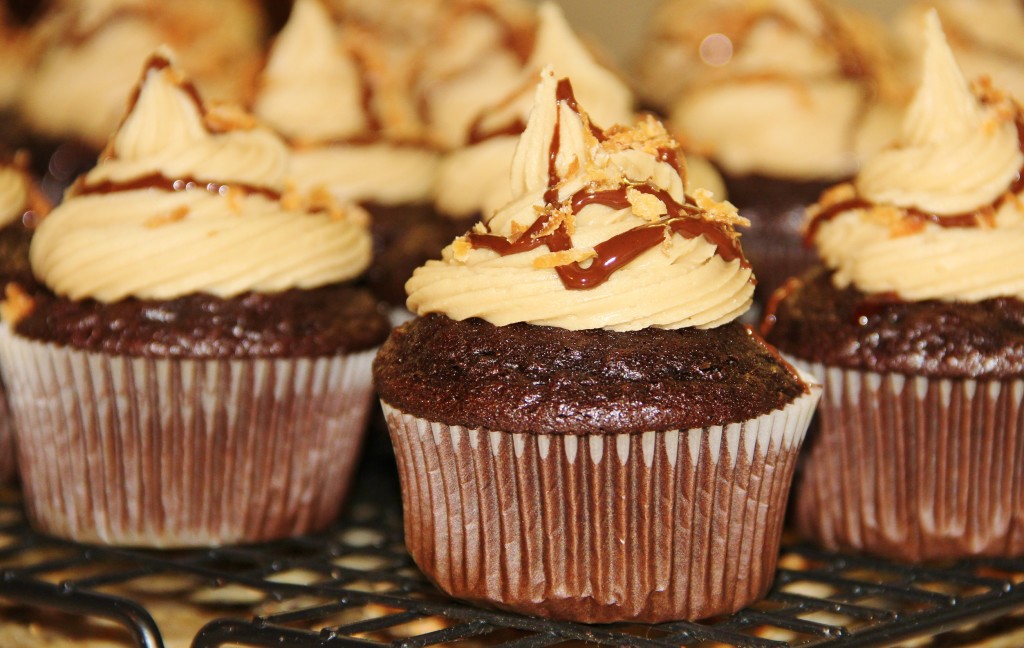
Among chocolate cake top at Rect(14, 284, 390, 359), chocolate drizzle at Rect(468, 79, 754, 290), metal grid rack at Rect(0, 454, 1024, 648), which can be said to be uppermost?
chocolate drizzle at Rect(468, 79, 754, 290)

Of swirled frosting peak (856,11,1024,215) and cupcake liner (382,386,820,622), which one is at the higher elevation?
swirled frosting peak (856,11,1024,215)

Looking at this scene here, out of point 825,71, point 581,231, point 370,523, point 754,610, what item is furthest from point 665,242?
point 825,71

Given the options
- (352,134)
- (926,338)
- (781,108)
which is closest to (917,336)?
(926,338)

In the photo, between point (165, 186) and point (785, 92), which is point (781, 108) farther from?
point (165, 186)

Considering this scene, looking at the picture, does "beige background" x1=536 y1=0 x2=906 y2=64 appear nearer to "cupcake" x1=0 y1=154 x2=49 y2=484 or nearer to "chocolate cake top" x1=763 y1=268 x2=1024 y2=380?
"cupcake" x1=0 y1=154 x2=49 y2=484

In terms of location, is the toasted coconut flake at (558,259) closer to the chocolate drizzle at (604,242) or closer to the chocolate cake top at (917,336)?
the chocolate drizzle at (604,242)

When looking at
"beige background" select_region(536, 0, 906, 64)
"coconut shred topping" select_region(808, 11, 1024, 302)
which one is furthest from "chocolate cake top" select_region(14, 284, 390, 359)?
"beige background" select_region(536, 0, 906, 64)

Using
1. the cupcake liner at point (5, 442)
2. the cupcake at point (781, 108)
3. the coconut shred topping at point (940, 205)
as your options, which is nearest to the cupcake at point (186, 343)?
the cupcake liner at point (5, 442)
